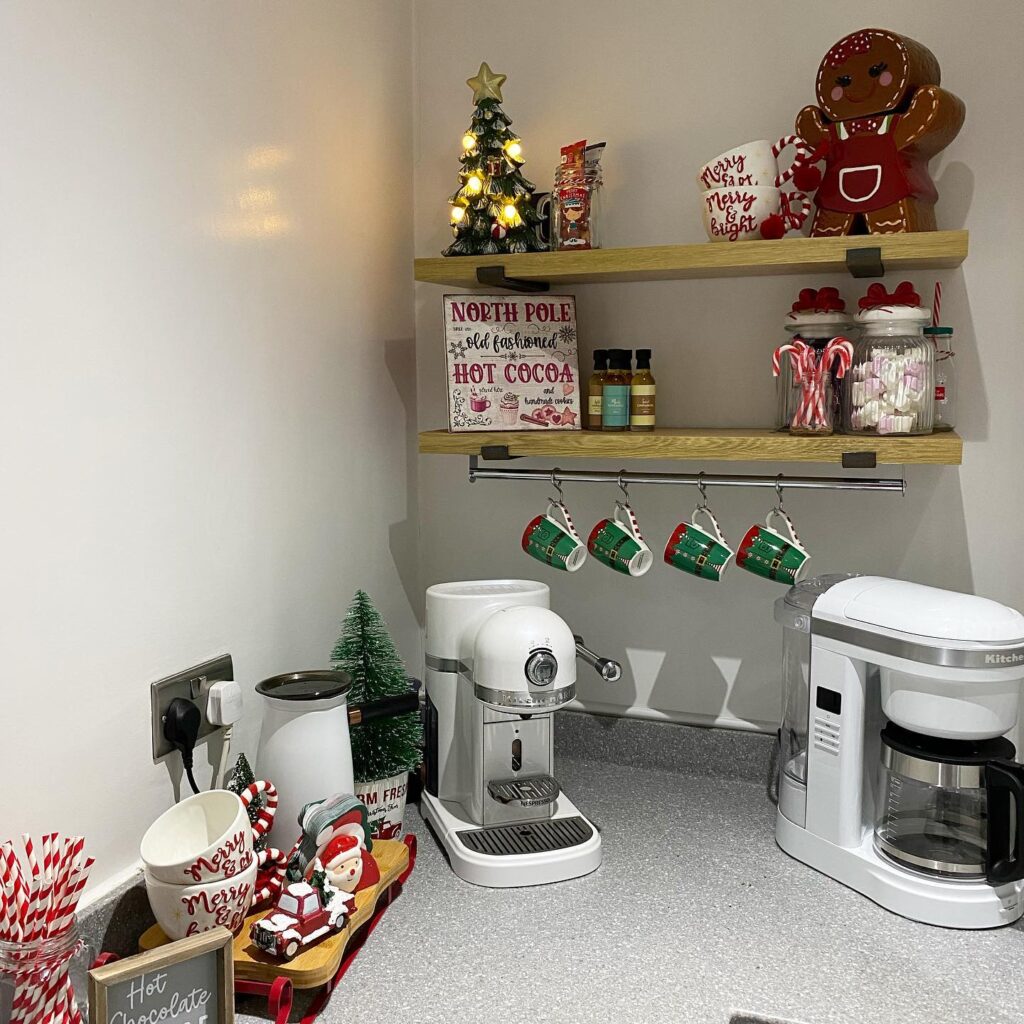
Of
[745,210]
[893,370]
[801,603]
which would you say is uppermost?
[745,210]

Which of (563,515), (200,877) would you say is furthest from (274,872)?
(563,515)

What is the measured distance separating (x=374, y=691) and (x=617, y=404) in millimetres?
571

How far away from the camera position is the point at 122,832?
1142mm

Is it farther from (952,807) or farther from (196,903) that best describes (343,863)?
(952,807)

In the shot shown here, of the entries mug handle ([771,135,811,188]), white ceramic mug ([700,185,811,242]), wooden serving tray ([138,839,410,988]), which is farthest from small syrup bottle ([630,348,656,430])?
wooden serving tray ([138,839,410,988])

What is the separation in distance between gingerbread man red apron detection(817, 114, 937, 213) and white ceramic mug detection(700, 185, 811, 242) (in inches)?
2.5

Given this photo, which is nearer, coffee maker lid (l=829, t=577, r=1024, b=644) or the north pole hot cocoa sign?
coffee maker lid (l=829, t=577, r=1024, b=644)

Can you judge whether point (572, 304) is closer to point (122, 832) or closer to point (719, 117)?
point (719, 117)

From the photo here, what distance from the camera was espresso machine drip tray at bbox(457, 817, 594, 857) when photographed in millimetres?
1346

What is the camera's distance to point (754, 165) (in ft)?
4.60

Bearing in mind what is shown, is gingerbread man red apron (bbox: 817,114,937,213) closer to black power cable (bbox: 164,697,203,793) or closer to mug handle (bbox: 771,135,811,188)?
mug handle (bbox: 771,135,811,188)

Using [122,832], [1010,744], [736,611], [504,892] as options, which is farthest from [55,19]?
[1010,744]

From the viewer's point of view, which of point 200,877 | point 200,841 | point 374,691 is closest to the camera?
point 200,877

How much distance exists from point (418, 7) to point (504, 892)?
148 cm
